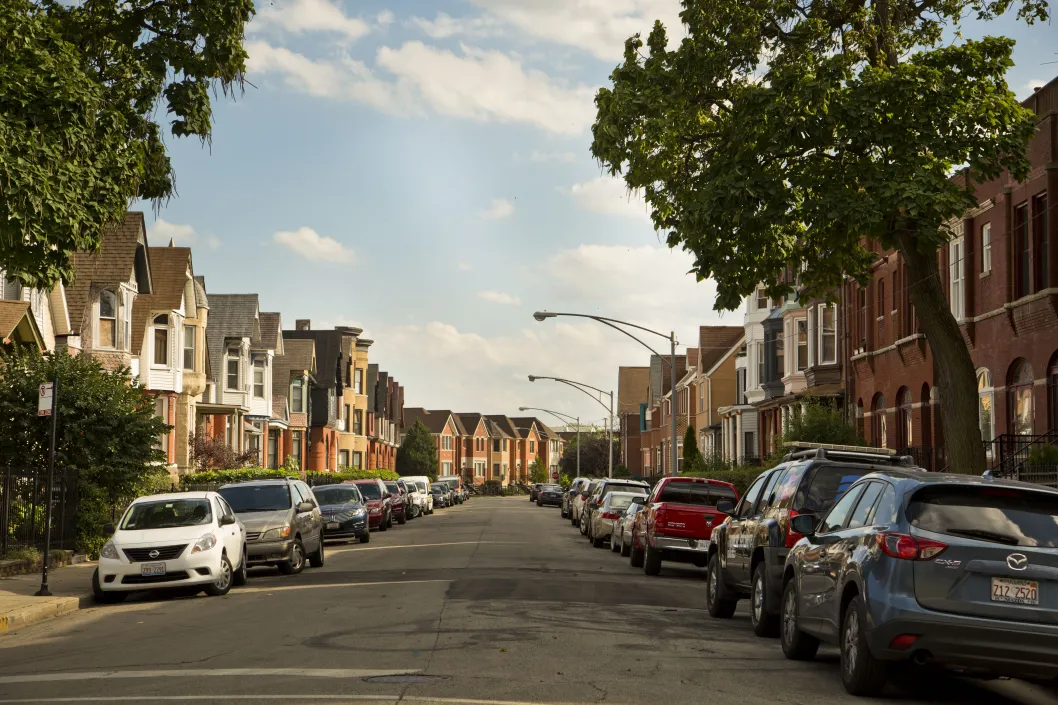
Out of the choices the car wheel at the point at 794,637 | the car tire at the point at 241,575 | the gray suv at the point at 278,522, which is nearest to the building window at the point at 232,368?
the gray suv at the point at 278,522

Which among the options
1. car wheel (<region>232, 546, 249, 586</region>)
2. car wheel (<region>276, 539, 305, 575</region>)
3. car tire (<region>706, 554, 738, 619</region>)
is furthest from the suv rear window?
car wheel (<region>276, 539, 305, 575</region>)

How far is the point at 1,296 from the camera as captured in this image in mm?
34562

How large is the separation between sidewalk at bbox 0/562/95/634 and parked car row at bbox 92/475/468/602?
28.0 inches

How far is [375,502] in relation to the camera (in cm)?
4188

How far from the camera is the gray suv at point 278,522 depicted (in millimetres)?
22250

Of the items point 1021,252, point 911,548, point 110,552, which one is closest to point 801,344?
point 1021,252

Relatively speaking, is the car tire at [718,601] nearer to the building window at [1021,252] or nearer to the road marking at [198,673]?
the road marking at [198,673]

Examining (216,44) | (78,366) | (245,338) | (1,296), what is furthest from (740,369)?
(216,44)

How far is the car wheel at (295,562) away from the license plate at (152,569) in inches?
192

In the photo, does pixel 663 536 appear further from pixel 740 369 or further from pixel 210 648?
pixel 740 369

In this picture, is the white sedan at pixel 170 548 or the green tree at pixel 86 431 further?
the green tree at pixel 86 431

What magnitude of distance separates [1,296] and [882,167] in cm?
2404

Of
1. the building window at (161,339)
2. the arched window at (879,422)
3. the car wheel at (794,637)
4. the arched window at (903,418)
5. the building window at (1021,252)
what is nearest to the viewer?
the car wheel at (794,637)

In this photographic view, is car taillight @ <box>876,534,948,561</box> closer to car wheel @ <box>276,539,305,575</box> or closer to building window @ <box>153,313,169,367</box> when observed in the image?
car wheel @ <box>276,539,305,575</box>
